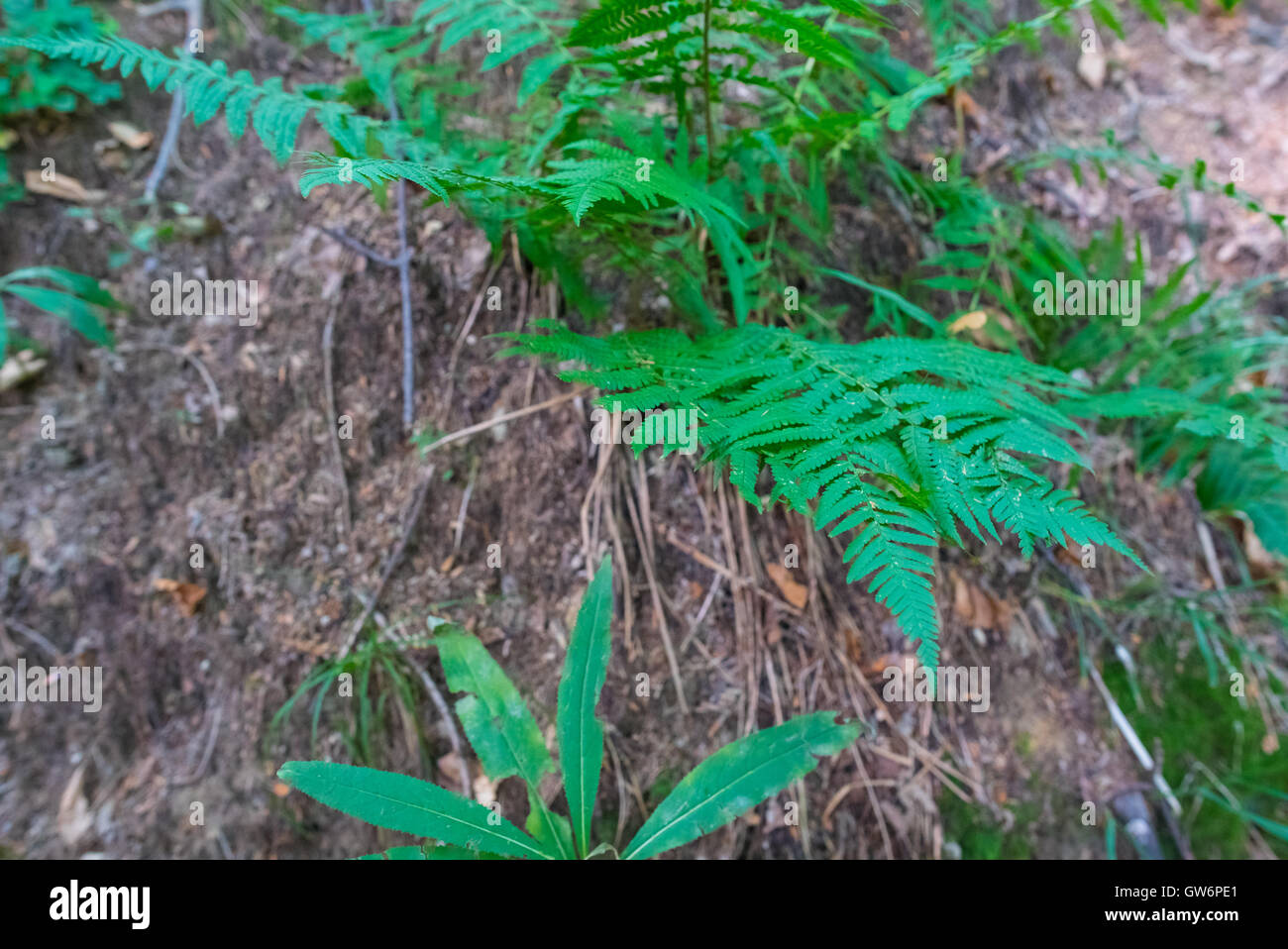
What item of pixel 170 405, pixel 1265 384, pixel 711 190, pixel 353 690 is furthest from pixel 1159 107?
pixel 170 405

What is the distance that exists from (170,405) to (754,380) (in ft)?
6.03

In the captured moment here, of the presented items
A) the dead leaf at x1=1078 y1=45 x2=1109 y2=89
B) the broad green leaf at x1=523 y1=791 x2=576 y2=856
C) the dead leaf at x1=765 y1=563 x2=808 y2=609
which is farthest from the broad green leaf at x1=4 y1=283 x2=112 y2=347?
the dead leaf at x1=1078 y1=45 x2=1109 y2=89

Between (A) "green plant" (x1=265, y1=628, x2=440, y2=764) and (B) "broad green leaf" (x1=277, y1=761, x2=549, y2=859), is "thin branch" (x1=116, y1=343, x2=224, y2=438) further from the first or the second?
(B) "broad green leaf" (x1=277, y1=761, x2=549, y2=859)

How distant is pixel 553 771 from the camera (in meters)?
1.56

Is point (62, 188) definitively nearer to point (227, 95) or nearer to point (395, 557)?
point (227, 95)

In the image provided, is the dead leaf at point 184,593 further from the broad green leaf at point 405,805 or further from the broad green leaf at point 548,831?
the broad green leaf at point 548,831

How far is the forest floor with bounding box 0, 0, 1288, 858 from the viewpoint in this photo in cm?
186

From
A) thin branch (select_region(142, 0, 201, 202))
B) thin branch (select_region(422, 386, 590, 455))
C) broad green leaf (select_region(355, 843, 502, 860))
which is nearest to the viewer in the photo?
broad green leaf (select_region(355, 843, 502, 860))

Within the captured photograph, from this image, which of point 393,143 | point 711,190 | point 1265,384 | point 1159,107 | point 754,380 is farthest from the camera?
point 1159,107

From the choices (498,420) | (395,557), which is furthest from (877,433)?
(395,557)

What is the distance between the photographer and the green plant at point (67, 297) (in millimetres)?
2139

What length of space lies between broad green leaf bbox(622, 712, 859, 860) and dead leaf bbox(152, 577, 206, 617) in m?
1.46
